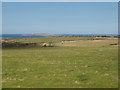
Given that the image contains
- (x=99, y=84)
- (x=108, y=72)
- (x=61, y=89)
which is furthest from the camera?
(x=108, y=72)

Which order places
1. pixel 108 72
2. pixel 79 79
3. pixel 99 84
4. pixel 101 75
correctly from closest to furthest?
pixel 99 84
pixel 79 79
pixel 101 75
pixel 108 72

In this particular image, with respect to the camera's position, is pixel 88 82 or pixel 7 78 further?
pixel 7 78

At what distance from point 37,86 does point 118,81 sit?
6.99 metres

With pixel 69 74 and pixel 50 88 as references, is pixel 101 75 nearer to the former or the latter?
pixel 69 74

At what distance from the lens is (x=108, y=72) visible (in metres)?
25.0

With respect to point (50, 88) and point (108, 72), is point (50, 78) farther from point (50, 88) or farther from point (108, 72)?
point (108, 72)

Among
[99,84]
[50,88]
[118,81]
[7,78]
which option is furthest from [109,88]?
[7,78]

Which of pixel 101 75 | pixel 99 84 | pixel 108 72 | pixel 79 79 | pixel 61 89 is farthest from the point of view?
pixel 108 72

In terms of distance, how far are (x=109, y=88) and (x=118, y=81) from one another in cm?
262

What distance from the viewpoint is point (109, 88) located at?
18281mm

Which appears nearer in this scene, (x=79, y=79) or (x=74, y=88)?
(x=74, y=88)

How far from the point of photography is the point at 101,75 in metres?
23.3

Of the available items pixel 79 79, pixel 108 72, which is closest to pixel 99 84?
pixel 79 79

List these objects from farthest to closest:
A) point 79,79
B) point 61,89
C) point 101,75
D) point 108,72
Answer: point 108,72, point 101,75, point 79,79, point 61,89
